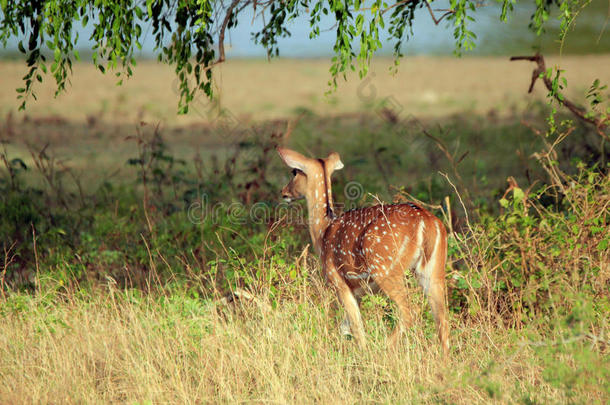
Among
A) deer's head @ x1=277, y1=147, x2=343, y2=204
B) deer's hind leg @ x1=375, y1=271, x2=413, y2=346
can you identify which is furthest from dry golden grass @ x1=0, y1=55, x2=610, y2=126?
deer's hind leg @ x1=375, y1=271, x2=413, y2=346

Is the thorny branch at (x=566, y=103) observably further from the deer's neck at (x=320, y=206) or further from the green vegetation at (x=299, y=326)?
the deer's neck at (x=320, y=206)

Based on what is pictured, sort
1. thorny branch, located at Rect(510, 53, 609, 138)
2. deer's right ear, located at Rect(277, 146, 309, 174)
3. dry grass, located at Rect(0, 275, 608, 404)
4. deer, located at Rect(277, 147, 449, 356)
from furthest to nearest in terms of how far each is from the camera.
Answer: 1. thorny branch, located at Rect(510, 53, 609, 138)
2. deer's right ear, located at Rect(277, 146, 309, 174)
3. deer, located at Rect(277, 147, 449, 356)
4. dry grass, located at Rect(0, 275, 608, 404)

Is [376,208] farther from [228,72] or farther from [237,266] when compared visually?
[228,72]

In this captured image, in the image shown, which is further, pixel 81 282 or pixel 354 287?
pixel 81 282

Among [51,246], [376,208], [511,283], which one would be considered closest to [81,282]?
[51,246]

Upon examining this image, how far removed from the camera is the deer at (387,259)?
5980 mm

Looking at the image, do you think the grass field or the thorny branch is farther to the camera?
the thorny branch

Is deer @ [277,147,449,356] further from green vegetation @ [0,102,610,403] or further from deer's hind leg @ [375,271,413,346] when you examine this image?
green vegetation @ [0,102,610,403]

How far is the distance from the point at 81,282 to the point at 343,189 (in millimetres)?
3846

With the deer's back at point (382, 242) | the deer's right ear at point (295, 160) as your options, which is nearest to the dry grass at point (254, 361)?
the deer's back at point (382, 242)

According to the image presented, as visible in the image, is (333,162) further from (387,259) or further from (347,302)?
(347,302)

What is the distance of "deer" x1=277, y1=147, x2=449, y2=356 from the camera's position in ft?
19.6

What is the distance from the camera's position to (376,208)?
6348mm

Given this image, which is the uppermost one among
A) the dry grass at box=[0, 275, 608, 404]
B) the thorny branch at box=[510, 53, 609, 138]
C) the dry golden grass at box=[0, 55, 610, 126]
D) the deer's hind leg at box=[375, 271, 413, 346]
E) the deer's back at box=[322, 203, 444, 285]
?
the thorny branch at box=[510, 53, 609, 138]
